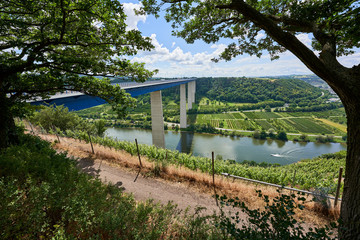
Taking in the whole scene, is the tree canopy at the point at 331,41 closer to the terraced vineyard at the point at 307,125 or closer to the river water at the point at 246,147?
the river water at the point at 246,147

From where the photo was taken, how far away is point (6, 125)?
546 cm

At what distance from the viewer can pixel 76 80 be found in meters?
5.38

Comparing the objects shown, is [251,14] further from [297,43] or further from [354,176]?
[354,176]

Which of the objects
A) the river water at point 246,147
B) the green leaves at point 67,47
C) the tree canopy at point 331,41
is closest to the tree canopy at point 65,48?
the green leaves at point 67,47

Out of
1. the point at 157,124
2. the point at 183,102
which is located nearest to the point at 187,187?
the point at 157,124

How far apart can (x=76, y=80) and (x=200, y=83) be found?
492ft

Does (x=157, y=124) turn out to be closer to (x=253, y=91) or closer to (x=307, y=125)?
(x=307, y=125)

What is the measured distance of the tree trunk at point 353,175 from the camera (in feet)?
8.41

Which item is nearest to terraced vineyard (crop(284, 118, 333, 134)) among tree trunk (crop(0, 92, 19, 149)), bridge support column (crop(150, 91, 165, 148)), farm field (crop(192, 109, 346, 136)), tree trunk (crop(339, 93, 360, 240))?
farm field (crop(192, 109, 346, 136))

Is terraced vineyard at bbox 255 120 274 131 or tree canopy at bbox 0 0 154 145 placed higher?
tree canopy at bbox 0 0 154 145

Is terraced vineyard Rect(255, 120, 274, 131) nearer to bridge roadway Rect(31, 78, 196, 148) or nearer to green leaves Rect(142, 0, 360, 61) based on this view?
bridge roadway Rect(31, 78, 196, 148)

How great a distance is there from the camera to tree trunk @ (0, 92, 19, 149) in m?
5.13

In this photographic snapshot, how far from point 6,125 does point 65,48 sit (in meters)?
3.51

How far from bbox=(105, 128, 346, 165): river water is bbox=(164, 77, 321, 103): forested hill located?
242ft
